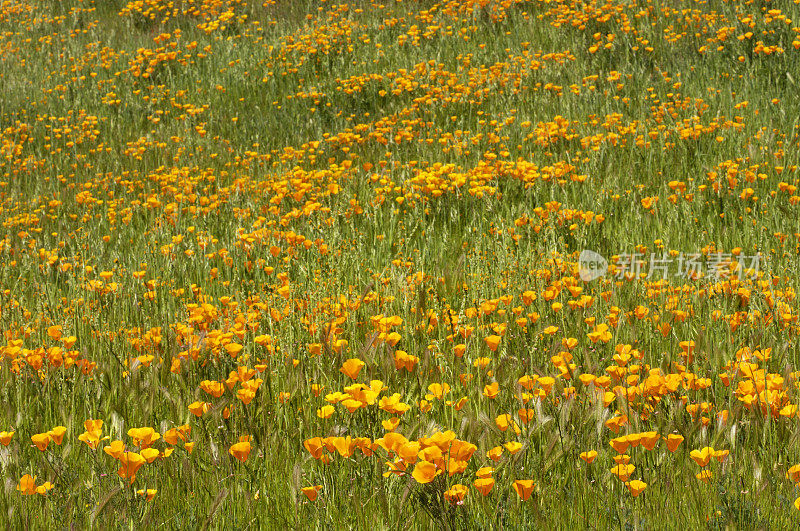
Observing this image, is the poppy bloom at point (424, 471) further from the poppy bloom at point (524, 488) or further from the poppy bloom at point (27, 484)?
the poppy bloom at point (27, 484)

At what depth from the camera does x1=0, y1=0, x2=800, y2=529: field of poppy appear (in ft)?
6.66

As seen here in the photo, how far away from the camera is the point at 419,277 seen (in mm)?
3598

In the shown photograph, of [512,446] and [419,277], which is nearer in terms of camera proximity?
[512,446]

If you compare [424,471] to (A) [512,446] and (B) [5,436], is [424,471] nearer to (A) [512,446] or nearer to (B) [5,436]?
(A) [512,446]

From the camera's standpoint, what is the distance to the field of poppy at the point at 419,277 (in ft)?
6.66

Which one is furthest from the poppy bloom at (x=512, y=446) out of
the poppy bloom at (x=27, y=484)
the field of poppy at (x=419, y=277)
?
the poppy bloom at (x=27, y=484)

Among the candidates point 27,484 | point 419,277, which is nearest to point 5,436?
point 27,484

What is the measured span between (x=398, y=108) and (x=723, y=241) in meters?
3.88

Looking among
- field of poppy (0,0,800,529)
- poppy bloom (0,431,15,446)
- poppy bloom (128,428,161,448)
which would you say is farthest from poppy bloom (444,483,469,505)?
poppy bloom (0,431,15,446)

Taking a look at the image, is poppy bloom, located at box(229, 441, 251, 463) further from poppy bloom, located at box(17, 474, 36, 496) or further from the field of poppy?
poppy bloom, located at box(17, 474, 36, 496)

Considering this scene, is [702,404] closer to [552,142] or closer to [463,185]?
[463,185]

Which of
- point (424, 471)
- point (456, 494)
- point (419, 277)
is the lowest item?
point (419, 277)

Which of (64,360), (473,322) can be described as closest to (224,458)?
(64,360)

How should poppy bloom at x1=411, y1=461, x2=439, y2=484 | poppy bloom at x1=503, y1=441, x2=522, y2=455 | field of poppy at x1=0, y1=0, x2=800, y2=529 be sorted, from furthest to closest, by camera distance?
field of poppy at x1=0, y1=0, x2=800, y2=529
poppy bloom at x1=503, y1=441, x2=522, y2=455
poppy bloom at x1=411, y1=461, x2=439, y2=484
